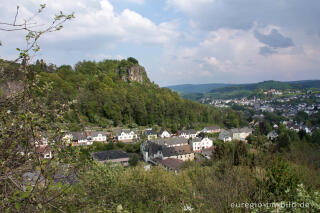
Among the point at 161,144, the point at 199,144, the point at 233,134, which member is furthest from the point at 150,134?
the point at 233,134

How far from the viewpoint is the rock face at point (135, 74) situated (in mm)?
70438

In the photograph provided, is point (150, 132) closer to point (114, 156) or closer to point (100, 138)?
point (100, 138)

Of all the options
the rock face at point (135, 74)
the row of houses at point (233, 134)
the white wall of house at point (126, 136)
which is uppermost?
the rock face at point (135, 74)

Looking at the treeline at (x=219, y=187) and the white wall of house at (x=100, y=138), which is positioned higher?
the treeline at (x=219, y=187)

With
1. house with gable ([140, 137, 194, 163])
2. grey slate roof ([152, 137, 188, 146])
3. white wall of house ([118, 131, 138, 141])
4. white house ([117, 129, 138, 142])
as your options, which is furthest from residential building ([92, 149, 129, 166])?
white wall of house ([118, 131, 138, 141])

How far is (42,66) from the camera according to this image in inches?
112

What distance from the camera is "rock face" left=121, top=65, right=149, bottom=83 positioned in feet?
231

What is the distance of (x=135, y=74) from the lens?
72.2 meters

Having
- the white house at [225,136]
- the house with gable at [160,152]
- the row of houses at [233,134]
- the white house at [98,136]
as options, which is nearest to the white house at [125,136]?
the white house at [98,136]

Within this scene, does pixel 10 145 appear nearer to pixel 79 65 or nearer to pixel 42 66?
pixel 42 66

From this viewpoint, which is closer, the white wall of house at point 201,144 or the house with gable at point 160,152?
the house with gable at point 160,152

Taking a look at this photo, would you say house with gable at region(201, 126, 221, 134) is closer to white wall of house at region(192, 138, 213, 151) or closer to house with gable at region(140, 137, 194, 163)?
white wall of house at region(192, 138, 213, 151)

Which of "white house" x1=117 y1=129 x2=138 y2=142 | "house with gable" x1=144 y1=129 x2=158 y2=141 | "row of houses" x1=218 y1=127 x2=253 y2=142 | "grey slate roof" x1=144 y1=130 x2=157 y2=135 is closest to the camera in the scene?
"white house" x1=117 y1=129 x2=138 y2=142

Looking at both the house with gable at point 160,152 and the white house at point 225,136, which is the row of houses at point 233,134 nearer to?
the white house at point 225,136
